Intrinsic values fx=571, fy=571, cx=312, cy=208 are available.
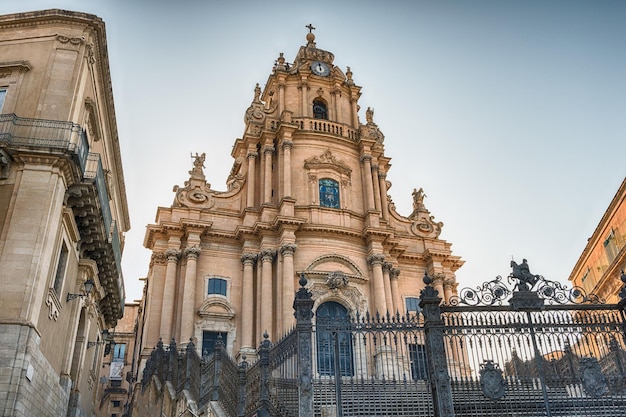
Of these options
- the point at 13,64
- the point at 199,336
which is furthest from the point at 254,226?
the point at 13,64

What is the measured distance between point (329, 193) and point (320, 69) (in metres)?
9.57

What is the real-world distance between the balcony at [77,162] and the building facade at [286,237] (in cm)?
845

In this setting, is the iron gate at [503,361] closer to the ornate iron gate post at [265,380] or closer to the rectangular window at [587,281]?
the ornate iron gate post at [265,380]

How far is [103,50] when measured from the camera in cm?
1784

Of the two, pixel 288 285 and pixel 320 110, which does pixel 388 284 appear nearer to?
pixel 288 285

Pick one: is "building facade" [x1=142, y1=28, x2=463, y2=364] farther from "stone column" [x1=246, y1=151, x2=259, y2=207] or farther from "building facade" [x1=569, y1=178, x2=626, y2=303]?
"building facade" [x1=569, y1=178, x2=626, y2=303]

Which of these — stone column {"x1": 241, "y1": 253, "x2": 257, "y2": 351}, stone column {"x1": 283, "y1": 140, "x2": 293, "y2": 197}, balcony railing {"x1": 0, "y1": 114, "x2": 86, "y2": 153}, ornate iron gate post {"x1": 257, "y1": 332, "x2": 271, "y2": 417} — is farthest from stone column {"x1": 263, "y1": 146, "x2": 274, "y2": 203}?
ornate iron gate post {"x1": 257, "y1": 332, "x2": 271, "y2": 417}

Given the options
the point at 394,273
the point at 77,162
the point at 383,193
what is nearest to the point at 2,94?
the point at 77,162

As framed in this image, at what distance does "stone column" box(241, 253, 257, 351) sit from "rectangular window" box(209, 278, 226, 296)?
98cm

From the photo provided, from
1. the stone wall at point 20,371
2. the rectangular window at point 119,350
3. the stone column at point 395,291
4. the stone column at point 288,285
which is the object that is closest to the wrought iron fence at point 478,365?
the stone wall at point 20,371

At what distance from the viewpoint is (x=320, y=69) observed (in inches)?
1406

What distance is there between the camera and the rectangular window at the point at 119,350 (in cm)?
4400

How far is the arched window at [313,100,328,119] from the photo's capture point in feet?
114

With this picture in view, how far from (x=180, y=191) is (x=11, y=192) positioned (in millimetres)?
16048
